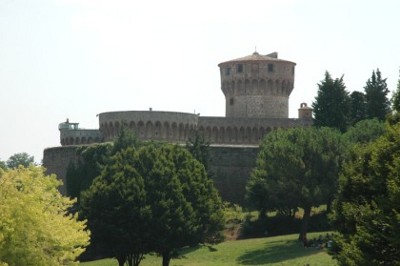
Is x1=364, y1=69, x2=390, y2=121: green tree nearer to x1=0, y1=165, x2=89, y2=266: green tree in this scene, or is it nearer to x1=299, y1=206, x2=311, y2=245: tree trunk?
x1=299, y1=206, x2=311, y2=245: tree trunk

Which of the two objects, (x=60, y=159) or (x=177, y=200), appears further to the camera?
(x=60, y=159)

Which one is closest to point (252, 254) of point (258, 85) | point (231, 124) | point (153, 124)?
point (153, 124)

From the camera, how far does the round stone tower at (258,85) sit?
325ft

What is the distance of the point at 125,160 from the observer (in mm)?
59625

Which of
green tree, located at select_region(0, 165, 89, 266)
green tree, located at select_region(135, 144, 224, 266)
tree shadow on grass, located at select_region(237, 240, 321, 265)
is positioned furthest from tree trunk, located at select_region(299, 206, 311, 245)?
green tree, located at select_region(0, 165, 89, 266)

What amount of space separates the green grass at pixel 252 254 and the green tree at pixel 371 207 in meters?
15.4

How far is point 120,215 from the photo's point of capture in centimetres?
5453

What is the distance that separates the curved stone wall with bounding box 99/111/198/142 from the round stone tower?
1077cm

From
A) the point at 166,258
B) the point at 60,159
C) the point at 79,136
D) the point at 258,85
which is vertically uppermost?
the point at 258,85

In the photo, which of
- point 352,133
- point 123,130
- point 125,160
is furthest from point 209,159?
point 125,160

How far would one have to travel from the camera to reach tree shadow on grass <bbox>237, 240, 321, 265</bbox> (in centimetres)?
5716

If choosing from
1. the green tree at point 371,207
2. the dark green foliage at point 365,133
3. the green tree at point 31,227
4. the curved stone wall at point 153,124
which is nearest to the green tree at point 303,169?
the dark green foliage at point 365,133

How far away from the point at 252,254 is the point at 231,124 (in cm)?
3566

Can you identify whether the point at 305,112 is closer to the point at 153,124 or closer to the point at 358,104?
the point at 358,104
